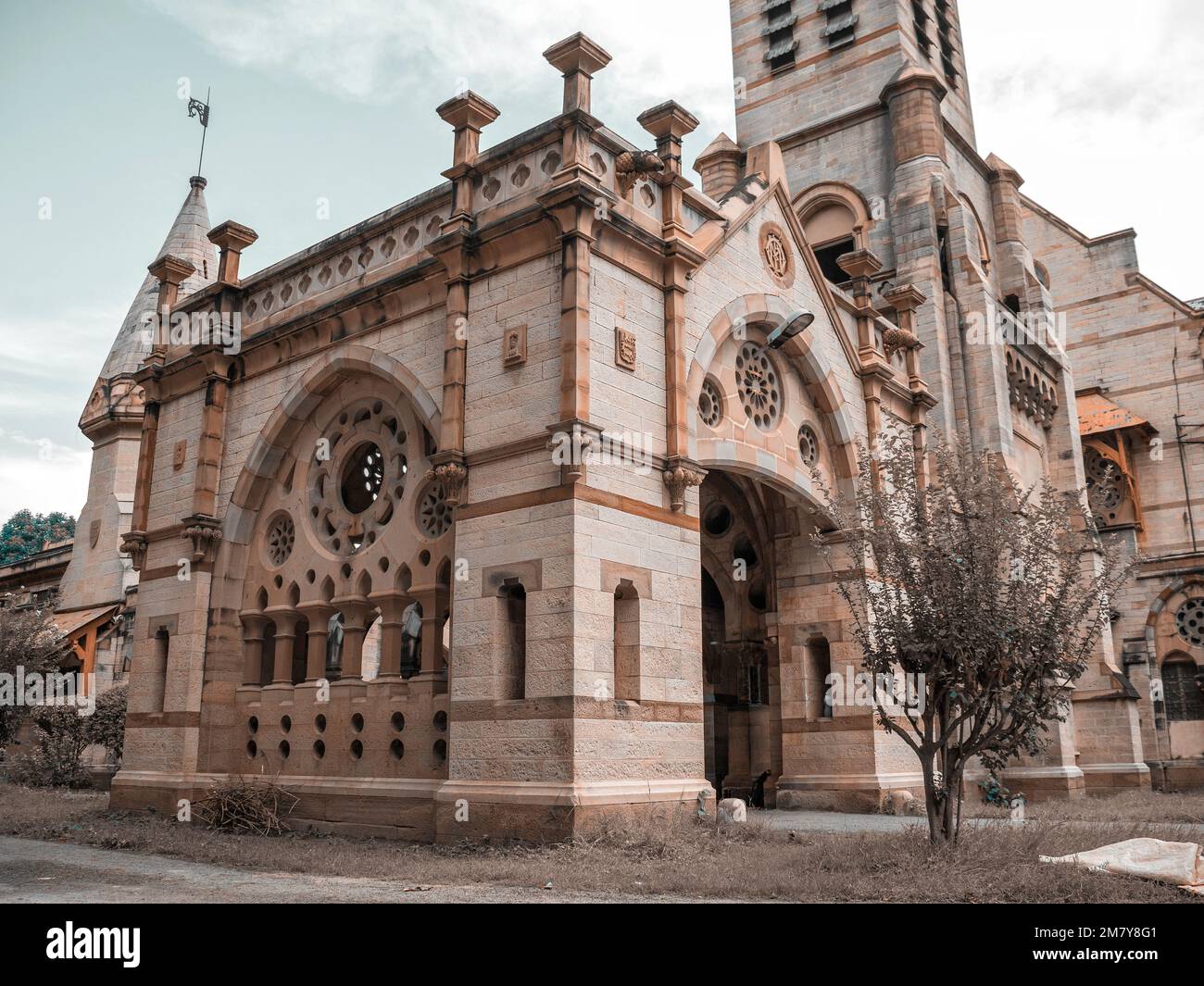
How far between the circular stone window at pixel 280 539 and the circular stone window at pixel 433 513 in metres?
3.09

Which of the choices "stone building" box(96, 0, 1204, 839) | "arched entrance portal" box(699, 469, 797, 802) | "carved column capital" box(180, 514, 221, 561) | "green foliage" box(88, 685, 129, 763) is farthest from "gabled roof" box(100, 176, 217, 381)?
"arched entrance portal" box(699, 469, 797, 802)

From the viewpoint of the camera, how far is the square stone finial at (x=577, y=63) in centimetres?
1384

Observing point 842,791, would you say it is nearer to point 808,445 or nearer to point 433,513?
point 808,445

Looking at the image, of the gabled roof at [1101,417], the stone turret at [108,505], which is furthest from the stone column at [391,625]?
the gabled roof at [1101,417]

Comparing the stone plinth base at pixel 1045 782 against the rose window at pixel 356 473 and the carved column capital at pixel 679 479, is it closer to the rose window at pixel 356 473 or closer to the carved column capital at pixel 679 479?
the carved column capital at pixel 679 479

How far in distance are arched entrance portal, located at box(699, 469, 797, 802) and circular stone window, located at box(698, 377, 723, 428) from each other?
3937mm

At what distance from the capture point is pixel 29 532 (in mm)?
68438

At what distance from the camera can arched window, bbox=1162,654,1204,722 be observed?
29906 mm

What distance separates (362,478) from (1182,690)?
2502 cm

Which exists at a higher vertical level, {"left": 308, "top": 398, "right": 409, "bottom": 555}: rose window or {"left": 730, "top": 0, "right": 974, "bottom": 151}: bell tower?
{"left": 730, "top": 0, "right": 974, "bottom": 151}: bell tower

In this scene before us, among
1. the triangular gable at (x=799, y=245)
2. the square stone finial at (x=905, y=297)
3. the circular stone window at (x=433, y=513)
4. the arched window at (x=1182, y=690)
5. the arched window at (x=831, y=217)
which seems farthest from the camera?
the arched window at (x=1182, y=690)

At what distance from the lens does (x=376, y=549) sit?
16.1m

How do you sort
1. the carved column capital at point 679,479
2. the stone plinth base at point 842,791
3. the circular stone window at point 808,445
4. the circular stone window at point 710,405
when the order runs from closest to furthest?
the carved column capital at point 679,479 < the circular stone window at point 710,405 < the stone plinth base at point 842,791 < the circular stone window at point 808,445

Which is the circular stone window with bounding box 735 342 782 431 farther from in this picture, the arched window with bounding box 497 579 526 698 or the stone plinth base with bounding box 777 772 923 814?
the stone plinth base with bounding box 777 772 923 814
